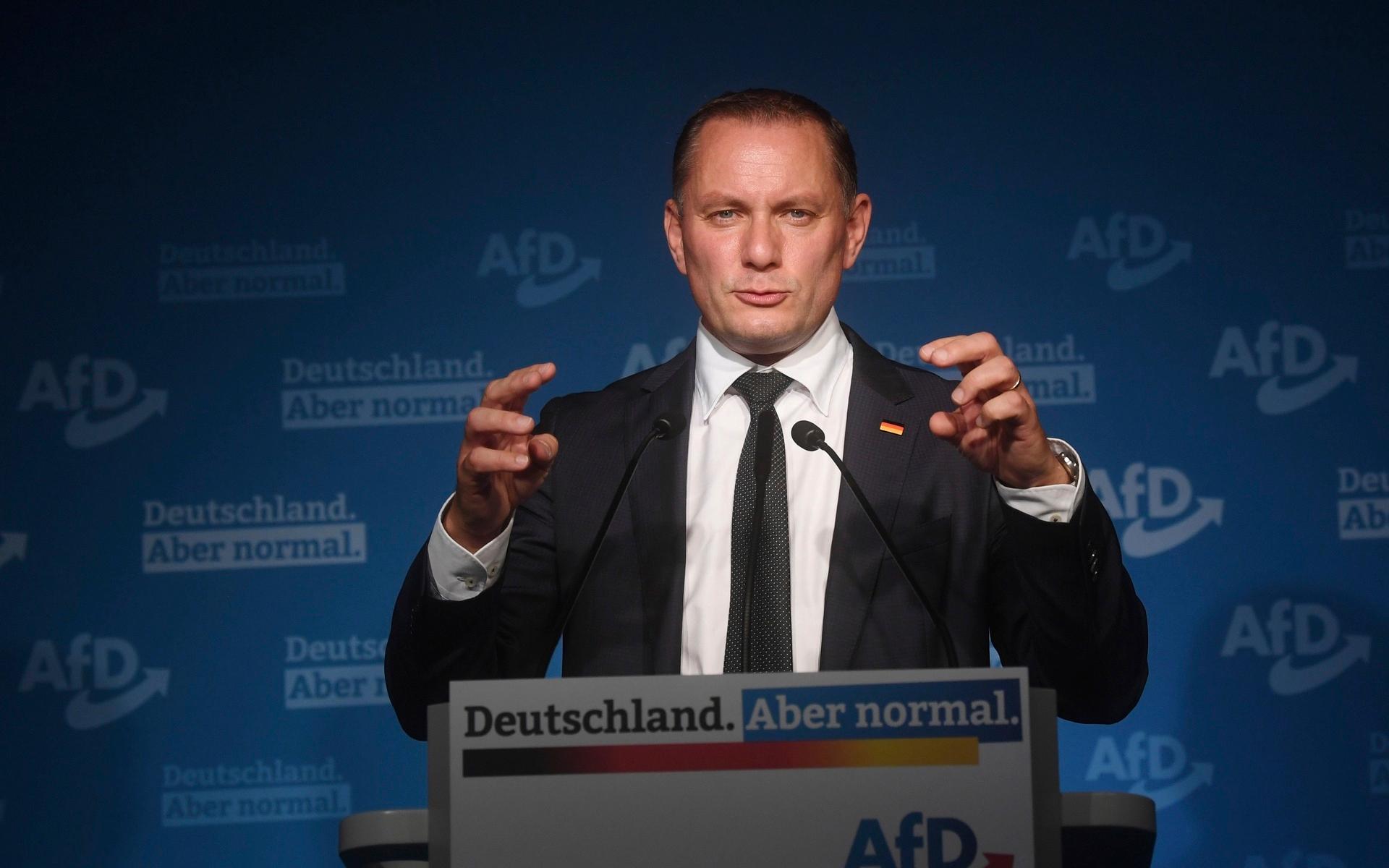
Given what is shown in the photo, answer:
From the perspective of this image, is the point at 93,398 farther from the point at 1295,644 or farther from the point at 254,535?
the point at 1295,644

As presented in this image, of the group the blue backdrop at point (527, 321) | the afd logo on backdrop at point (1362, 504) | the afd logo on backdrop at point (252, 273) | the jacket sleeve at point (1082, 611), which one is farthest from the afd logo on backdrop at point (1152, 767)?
the afd logo on backdrop at point (252, 273)

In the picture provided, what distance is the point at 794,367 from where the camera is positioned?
212 centimetres

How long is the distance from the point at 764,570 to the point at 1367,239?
7.67ft

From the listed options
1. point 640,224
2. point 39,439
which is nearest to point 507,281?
point 640,224

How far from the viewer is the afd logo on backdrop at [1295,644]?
10.9 ft

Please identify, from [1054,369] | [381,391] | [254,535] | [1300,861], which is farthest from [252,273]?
[1300,861]

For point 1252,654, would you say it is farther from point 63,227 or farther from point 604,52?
point 63,227

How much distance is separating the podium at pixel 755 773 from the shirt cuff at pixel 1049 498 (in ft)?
1.32

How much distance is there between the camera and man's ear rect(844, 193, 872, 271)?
221 centimetres

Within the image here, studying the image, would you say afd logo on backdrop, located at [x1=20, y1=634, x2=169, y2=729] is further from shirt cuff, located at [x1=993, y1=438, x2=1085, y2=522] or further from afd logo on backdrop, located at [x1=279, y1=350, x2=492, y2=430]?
shirt cuff, located at [x1=993, y1=438, x2=1085, y2=522]

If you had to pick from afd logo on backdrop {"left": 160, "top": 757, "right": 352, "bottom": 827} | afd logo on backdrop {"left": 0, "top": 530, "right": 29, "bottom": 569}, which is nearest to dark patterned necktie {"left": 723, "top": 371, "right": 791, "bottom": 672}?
afd logo on backdrop {"left": 160, "top": 757, "right": 352, "bottom": 827}

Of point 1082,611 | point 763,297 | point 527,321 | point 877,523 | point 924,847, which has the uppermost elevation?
point 527,321

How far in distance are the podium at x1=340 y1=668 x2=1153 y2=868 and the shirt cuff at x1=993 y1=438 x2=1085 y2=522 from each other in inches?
15.8

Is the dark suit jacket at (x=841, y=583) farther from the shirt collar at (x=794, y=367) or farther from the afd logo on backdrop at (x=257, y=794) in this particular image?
the afd logo on backdrop at (x=257, y=794)
